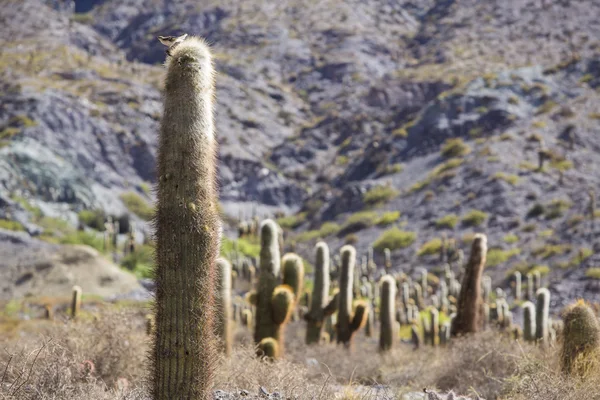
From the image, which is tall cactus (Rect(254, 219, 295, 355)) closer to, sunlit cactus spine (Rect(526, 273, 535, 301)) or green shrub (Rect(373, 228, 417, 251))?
sunlit cactus spine (Rect(526, 273, 535, 301))

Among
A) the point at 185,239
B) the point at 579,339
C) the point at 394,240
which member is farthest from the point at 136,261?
the point at 185,239

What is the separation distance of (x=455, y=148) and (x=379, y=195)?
8584 millimetres

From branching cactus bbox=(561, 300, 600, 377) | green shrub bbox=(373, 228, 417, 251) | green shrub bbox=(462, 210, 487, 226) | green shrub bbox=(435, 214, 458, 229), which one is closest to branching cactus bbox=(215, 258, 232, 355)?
branching cactus bbox=(561, 300, 600, 377)

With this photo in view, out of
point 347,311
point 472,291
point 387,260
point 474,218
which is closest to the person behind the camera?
point 472,291

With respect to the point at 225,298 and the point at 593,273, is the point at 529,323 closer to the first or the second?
the point at 225,298

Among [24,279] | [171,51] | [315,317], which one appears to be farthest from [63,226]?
[171,51]

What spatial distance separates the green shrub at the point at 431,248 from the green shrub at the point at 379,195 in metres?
14.8

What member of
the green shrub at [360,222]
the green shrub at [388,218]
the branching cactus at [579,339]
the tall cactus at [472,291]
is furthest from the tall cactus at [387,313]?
the green shrub at [360,222]

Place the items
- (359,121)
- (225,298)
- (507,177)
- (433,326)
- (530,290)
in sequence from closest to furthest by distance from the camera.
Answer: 1. (225,298)
2. (433,326)
3. (530,290)
4. (507,177)
5. (359,121)

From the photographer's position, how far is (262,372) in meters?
8.72

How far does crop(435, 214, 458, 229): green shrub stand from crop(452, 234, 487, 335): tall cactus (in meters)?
35.2

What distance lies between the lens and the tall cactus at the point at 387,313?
1711 centimetres

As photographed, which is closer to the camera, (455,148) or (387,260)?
(387,260)

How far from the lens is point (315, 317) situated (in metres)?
18.0
